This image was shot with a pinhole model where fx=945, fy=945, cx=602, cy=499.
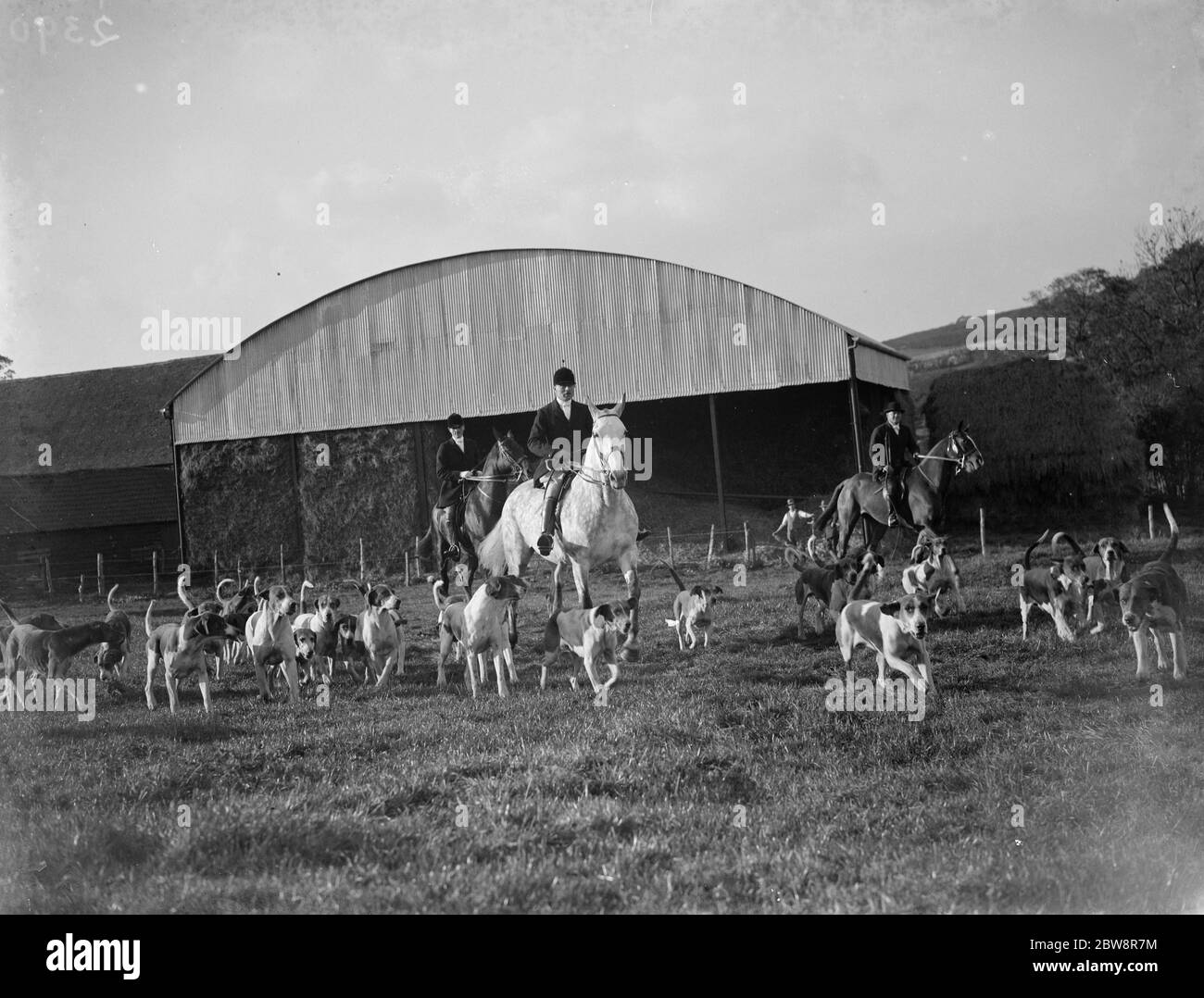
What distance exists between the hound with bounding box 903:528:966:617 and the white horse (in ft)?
9.27

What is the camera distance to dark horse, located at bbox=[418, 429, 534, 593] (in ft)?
36.0

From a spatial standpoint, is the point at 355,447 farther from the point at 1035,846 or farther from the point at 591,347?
the point at 1035,846

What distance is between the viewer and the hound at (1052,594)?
8586 mm

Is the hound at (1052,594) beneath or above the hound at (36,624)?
beneath

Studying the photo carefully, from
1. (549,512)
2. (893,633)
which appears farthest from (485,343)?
(893,633)

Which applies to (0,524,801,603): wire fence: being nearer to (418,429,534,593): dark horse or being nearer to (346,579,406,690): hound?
(418,429,534,593): dark horse

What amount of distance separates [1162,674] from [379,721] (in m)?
6.21

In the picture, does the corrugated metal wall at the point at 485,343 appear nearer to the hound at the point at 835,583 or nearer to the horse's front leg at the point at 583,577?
the horse's front leg at the point at 583,577

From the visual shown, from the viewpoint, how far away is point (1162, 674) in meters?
7.48

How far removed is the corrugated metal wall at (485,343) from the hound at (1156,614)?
5314 millimetres

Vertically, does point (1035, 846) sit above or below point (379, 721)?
below

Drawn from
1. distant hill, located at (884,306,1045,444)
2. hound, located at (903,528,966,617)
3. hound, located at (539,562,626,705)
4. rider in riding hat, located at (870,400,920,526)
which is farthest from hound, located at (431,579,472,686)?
distant hill, located at (884,306,1045,444)

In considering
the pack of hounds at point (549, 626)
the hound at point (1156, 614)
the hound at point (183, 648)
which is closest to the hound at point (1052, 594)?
the pack of hounds at point (549, 626)
